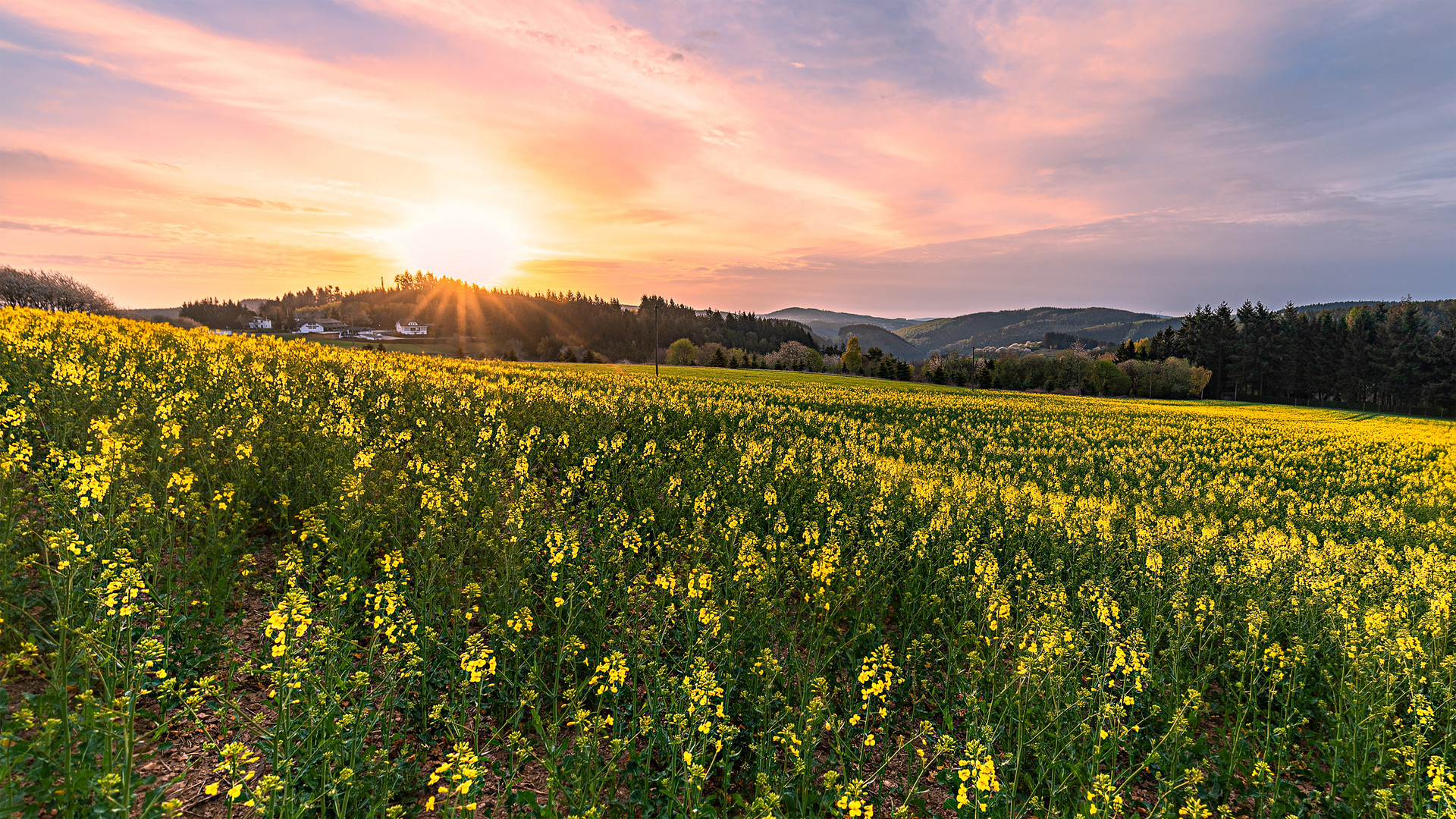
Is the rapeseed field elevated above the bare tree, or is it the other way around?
the bare tree

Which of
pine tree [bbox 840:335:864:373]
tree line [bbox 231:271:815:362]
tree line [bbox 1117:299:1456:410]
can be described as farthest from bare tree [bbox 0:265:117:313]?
tree line [bbox 1117:299:1456:410]

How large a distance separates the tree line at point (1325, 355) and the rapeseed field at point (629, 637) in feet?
387

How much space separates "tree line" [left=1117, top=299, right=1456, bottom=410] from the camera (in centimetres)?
8750

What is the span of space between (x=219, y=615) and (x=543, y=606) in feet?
9.83

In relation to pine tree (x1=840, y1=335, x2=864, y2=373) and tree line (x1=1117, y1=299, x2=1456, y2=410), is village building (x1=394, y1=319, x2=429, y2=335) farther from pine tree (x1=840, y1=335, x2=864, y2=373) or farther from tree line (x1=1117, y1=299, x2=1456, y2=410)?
tree line (x1=1117, y1=299, x2=1456, y2=410)

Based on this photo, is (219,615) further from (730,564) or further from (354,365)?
(354,365)

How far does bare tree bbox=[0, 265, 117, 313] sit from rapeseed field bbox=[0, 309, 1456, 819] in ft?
480

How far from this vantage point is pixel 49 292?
10975 cm

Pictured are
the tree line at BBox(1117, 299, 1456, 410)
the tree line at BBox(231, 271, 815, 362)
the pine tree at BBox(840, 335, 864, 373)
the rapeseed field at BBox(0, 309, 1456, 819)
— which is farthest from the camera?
the tree line at BBox(231, 271, 815, 362)

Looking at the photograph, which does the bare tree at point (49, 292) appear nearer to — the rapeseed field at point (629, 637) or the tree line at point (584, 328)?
the tree line at point (584, 328)

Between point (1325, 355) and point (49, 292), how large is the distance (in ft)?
781

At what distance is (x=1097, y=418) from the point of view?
33094 mm

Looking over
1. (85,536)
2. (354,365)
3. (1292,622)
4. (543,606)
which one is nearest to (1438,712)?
(1292,622)

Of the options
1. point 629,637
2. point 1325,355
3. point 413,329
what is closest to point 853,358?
point 1325,355
